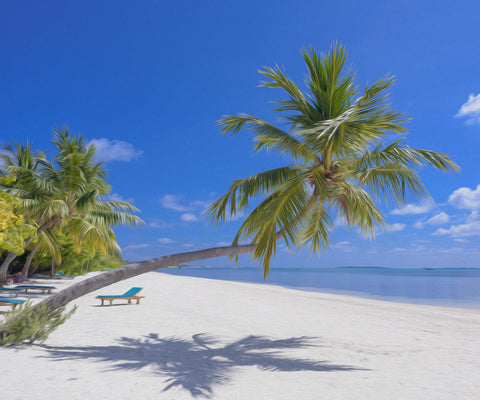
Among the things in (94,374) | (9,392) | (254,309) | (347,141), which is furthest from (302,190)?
(254,309)

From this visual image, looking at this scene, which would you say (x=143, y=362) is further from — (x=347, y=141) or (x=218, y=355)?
(x=347, y=141)

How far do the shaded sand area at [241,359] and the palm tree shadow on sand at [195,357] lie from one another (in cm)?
1

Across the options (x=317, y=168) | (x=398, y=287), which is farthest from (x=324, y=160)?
(x=398, y=287)

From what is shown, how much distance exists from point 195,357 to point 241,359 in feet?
2.37

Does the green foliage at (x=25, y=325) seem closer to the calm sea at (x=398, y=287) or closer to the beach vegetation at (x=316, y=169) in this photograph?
the beach vegetation at (x=316, y=169)

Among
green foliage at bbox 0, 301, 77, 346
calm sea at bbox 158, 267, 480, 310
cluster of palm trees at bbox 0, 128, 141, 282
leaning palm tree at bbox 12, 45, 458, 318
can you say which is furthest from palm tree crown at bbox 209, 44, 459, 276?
calm sea at bbox 158, 267, 480, 310

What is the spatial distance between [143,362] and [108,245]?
505 inches

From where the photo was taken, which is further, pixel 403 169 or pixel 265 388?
pixel 403 169

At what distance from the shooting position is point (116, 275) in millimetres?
5234

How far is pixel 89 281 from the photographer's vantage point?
203 inches

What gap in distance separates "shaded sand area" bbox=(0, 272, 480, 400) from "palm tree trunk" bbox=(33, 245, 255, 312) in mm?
747

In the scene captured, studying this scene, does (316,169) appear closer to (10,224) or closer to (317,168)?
(317,168)

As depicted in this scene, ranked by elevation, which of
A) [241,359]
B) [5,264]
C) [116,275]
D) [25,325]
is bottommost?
[241,359]

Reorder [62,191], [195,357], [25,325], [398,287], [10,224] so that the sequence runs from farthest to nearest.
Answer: [398,287], [62,191], [10,224], [195,357], [25,325]
